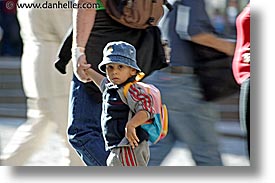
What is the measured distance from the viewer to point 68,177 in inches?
150

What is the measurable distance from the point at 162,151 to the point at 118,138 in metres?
0.22

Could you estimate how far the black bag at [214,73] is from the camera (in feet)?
12.0

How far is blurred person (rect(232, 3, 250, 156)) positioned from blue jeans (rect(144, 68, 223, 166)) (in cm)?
14

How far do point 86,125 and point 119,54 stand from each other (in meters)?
0.36

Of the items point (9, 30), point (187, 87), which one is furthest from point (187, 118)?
point (9, 30)

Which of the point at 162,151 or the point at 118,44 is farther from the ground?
the point at 118,44

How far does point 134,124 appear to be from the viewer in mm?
3590

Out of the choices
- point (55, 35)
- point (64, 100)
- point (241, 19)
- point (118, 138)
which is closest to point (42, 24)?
point (55, 35)

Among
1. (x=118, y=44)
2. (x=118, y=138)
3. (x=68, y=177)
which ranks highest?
(x=118, y=44)

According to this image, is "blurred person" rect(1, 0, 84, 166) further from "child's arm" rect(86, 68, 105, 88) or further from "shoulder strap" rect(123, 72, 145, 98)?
"shoulder strap" rect(123, 72, 145, 98)

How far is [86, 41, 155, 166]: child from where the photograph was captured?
3586 millimetres

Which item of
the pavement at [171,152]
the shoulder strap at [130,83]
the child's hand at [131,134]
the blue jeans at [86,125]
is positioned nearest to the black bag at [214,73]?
the pavement at [171,152]

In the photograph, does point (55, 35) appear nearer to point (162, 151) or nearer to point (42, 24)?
point (42, 24)

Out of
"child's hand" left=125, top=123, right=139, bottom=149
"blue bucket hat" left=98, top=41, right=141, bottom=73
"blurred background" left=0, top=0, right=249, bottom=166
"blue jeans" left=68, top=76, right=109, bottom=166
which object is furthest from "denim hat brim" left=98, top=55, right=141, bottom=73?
"blurred background" left=0, top=0, right=249, bottom=166
